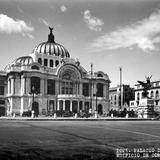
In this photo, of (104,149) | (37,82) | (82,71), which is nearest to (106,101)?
(82,71)

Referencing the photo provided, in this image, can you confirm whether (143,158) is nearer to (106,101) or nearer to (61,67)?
(61,67)

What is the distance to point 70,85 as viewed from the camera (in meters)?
76.3

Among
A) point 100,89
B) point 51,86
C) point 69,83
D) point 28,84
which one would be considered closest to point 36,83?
point 28,84

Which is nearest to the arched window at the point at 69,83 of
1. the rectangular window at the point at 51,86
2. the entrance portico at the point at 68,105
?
the rectangular window at the point at 51,86

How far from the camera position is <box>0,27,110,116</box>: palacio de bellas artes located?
68.2 meters

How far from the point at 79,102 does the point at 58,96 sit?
5.78 metres

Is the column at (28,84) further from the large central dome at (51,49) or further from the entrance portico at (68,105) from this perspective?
the large central dome at (51,49)

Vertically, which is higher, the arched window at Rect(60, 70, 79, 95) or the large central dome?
the large central dome

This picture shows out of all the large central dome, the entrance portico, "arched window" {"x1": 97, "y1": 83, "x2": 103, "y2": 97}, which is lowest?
the entrance portico

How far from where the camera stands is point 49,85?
237ft

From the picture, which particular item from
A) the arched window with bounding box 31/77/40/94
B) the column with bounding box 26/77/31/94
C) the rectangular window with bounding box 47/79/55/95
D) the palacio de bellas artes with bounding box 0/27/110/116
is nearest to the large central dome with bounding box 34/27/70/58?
the palacio de bellas artes with bounding box 0/27/110/116

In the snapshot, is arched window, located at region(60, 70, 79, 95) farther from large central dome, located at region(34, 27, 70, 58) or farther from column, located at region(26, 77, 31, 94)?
column, located at region(26, 77, 31, 94)

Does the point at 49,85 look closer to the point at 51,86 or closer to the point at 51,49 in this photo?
the point at 51,86

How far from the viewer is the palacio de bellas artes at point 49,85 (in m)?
68.2
